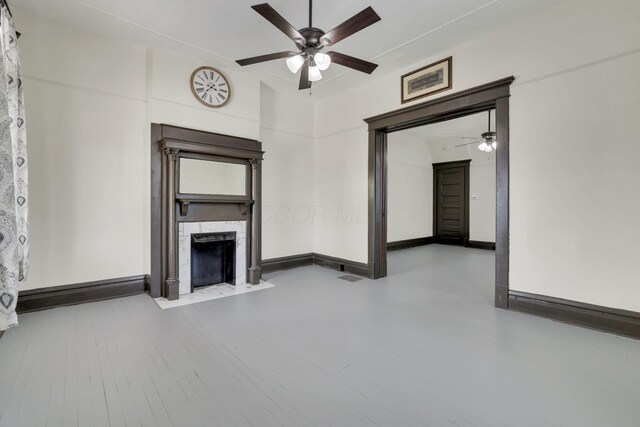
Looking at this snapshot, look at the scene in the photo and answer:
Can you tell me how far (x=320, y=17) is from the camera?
3.06 metres

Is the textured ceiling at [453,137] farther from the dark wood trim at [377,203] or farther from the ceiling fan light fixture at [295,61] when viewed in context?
the ceiling fan light fixture at [295,61]

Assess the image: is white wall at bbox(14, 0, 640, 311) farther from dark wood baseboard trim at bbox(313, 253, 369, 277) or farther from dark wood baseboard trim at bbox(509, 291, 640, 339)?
dark wood baseboard trim at bbox(313, 253, 369, 277)

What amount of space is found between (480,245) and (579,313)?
5.71 metres

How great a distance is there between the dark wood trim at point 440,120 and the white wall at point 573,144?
0.31 ft

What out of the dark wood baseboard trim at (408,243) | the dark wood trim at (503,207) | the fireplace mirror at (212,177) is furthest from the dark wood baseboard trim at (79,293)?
the dark wood baseboard trim at (408,243)

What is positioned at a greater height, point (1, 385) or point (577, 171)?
point (577, 171)

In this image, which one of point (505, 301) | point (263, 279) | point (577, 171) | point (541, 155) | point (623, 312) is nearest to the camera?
point (623, 312)

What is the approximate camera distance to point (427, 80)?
395cm

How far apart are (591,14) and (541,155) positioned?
1.35 m

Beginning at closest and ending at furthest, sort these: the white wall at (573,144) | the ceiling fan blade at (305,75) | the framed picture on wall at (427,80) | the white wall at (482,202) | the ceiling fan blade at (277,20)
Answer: the ceiling fan blade at (277,20)
the white wall at (573,144)
the ceiling fan blade at (305,75)
the framed picture on wall at (427,80)
the white wall at (482,202)

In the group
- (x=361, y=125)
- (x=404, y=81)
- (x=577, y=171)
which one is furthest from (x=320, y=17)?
(x=577, y=171)

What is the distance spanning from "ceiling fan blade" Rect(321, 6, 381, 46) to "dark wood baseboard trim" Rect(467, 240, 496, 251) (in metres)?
7.48

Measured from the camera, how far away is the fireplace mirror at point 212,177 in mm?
3801

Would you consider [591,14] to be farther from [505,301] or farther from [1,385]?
[1,385]
